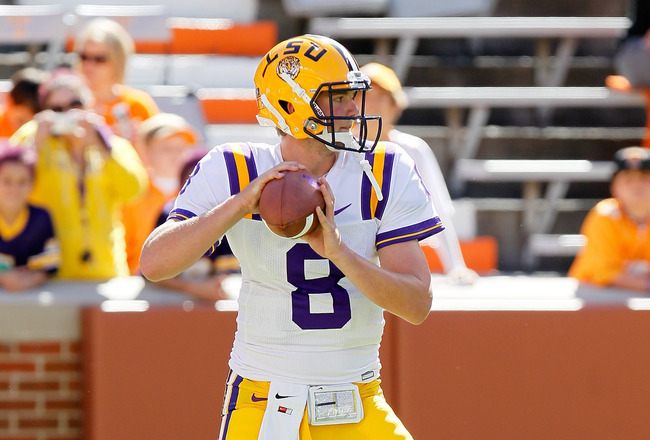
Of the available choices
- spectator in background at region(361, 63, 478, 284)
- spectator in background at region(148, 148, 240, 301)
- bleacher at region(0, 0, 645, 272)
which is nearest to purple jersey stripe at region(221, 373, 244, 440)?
spectator in background at region(148, 148, 240, 301)

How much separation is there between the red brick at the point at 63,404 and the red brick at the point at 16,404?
62 millimetres

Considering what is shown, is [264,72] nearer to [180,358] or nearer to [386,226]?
[386,226]

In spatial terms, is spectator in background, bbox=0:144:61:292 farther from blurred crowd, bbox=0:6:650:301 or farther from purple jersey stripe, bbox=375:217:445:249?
purple jersey stripe, bbox=375:217:445:249

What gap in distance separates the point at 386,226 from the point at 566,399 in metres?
1.76

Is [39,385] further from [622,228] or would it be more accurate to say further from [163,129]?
[622,228]

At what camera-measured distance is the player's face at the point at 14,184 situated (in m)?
4.22

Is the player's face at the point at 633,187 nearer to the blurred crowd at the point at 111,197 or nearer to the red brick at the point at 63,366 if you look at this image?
the blurred crowd at the point at 111,197

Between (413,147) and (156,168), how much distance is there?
1.50 m

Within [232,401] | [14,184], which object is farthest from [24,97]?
[232,401]

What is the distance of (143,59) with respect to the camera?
26.7ft

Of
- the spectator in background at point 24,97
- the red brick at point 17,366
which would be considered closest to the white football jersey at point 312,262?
the red brick at point 17,366

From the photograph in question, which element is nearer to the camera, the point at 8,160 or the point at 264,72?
the point at 264,72

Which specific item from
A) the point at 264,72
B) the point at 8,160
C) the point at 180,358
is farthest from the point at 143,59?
the point at 264,72

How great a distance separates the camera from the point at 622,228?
4.66 meters
